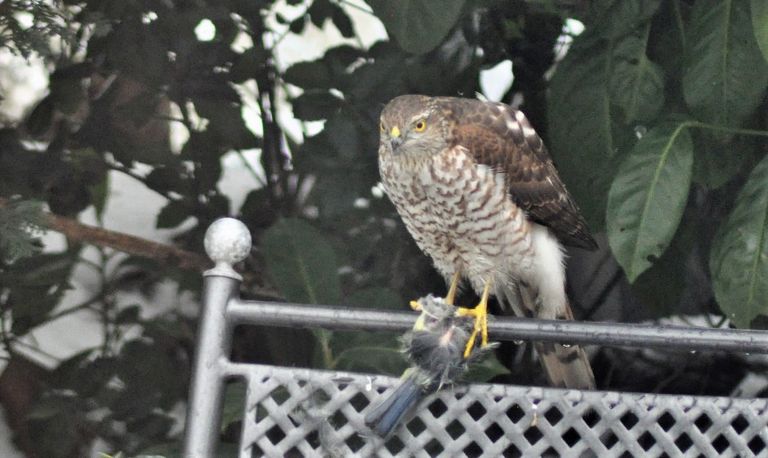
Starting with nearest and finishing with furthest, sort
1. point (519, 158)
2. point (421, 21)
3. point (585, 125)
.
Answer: point (519, 158), point (421, 21), point (585, 125)

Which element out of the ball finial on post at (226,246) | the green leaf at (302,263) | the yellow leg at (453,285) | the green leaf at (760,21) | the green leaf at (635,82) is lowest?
the green leaf at (302,263)

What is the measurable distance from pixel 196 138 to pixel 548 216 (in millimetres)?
1109

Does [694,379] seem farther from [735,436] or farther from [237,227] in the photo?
[237,227]

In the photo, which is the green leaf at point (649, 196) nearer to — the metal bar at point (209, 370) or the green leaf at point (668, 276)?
the green leaf at point (668, 276)

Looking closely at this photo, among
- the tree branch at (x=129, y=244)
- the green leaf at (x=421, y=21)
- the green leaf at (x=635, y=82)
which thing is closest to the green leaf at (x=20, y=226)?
the tree branch at (x=129, y=244)

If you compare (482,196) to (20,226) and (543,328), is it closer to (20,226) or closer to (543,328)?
(543,328)

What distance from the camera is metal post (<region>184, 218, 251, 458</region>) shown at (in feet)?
4.97

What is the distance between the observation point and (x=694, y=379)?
11.1 ft

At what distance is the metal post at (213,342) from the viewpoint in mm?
1514

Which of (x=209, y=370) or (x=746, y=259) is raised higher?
(x=209, y=370)

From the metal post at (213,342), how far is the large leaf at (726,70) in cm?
119

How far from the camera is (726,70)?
93.3 inches

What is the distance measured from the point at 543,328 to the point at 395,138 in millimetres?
825

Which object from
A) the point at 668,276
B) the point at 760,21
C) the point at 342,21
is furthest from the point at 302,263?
the point at 760,21
